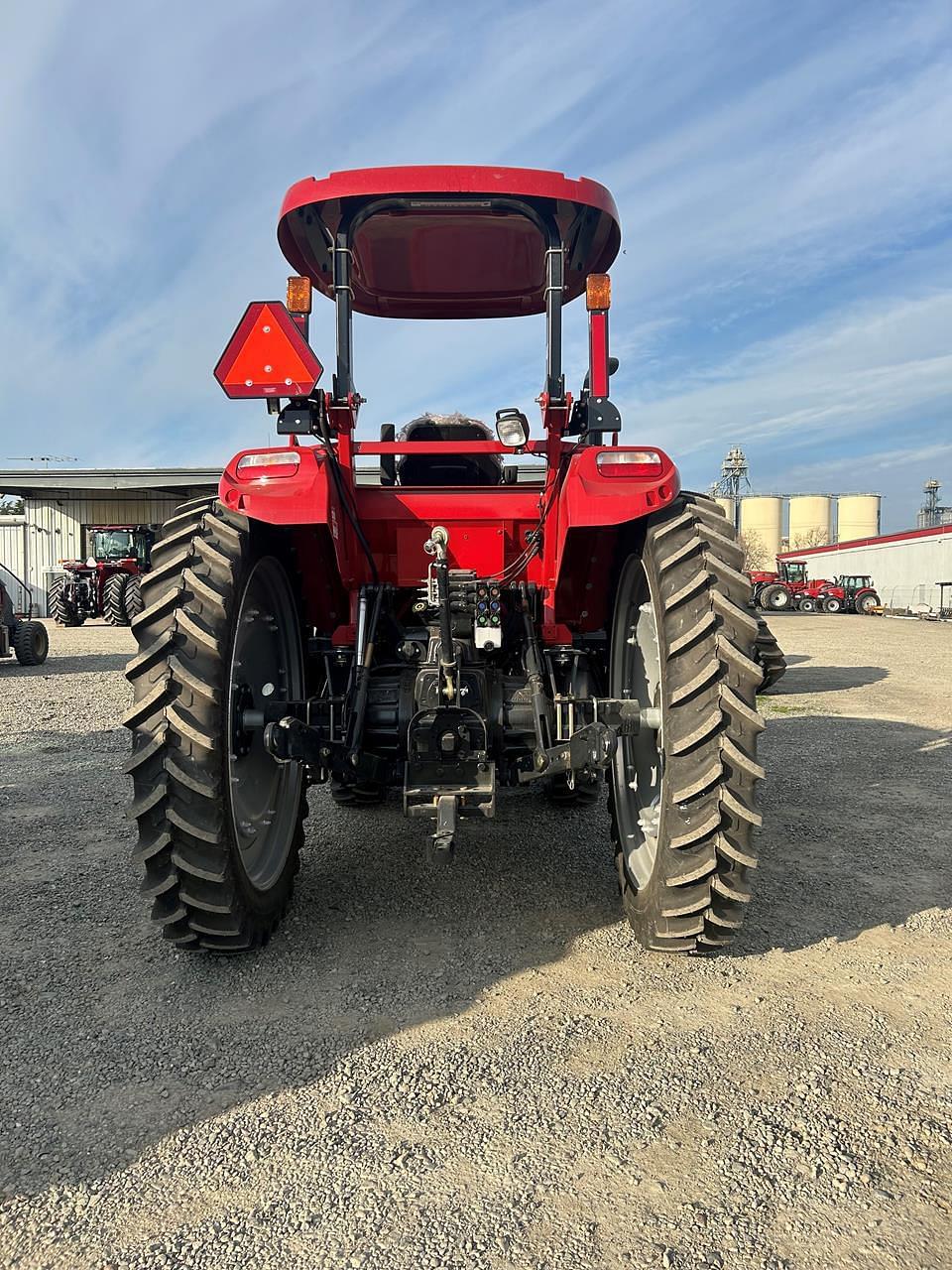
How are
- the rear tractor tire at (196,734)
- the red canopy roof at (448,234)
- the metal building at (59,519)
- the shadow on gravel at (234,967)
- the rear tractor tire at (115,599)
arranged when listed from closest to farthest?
1. the shadow on gravel at (234,967)
2. the rear tractor tire at (196,734)
3. the red canopy roof at (448,234)
4. the rear tractor tire at (115,599)
5. the metal building at (59,519)

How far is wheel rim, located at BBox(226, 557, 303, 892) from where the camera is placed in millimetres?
2846

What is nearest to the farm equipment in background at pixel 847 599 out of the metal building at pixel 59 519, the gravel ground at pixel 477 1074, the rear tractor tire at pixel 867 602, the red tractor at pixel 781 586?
the rear tractor tire at pixel 867 602

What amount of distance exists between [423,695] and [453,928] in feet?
2.89

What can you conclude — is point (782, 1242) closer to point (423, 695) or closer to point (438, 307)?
point (423, 695)

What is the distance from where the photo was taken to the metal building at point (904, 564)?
3627 centimetres

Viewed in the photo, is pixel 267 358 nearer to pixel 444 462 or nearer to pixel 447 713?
pixel 447 713

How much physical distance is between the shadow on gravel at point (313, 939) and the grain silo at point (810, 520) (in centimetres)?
7911

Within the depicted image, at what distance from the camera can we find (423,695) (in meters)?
2.95

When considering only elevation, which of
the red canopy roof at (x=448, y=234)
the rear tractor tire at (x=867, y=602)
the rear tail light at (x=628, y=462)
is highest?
the red canopy roof at (x=448, y=234)

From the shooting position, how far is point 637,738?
3322 millimetres

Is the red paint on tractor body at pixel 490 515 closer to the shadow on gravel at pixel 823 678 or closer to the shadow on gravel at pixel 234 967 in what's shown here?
the shadow on gravel at pixel 234 967

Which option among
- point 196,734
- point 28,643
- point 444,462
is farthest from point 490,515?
point 28,643

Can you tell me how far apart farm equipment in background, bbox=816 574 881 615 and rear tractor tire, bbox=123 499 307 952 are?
1418 inches

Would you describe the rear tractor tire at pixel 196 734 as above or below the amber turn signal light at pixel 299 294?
below
